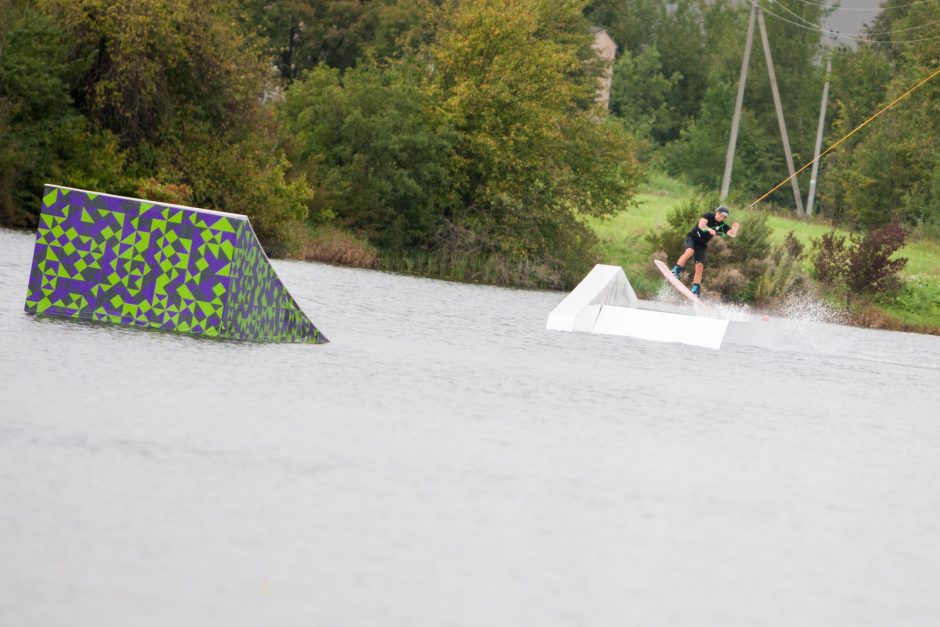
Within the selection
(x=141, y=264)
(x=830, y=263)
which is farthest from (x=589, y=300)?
(x=830, y=263)

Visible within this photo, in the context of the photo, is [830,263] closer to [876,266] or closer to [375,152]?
[876,266]

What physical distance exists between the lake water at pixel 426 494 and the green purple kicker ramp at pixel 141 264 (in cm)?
35

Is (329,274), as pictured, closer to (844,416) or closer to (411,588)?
(844,416)

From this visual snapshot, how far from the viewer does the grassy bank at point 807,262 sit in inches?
1639

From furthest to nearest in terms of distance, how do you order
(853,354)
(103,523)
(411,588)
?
1. (853,354)
2. (103,523)
3. (411,588)

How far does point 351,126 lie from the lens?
4222 centimetres

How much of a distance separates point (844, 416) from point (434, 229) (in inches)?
1235

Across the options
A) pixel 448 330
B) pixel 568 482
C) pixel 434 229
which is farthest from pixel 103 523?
pixel 434 229

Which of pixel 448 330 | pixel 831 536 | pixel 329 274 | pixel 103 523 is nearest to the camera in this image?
pixel 103 523

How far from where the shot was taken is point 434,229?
144 ft

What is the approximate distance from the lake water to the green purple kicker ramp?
346 millimetres

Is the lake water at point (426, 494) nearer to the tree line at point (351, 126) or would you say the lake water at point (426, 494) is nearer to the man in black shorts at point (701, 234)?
the man in black shorts at point (701, 234)

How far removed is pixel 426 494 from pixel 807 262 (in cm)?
4208

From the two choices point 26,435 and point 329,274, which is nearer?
point 26,435
